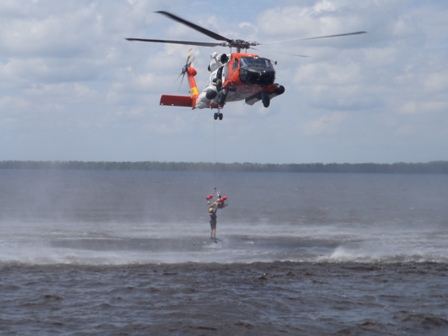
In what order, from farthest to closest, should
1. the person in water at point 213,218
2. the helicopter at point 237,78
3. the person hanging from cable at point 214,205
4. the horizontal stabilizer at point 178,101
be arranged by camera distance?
1. the person in water at point 213,218
2. the person hanging from cable at point 214,205
3. the horizontal stabilizer at point 178,101
4. the helicopter at point 237,78

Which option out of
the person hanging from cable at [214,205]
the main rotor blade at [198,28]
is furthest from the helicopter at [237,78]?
the person hanging from cable at [214,205]

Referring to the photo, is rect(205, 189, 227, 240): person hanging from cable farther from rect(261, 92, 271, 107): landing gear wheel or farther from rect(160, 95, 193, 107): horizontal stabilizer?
rect(261, 92, 271, 107): landing gear wheel

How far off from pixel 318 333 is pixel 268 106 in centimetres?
895

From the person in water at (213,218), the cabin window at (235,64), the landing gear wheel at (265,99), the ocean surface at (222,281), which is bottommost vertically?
the ocean surface at (222,281)

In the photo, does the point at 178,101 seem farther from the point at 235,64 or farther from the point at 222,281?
the point at 222,281

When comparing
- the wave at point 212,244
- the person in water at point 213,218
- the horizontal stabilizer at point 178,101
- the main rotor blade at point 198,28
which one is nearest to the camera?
the main rotor blade at point 198,28

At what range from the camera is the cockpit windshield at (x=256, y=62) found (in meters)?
25.3

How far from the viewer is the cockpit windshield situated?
82.9 feet

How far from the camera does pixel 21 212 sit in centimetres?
6184

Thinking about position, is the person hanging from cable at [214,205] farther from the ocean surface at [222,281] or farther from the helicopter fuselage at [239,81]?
the helicopter fuselage at [239,81]

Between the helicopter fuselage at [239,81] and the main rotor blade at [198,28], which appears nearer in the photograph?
the main rotor blade at [198,28]

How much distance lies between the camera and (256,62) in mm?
25391

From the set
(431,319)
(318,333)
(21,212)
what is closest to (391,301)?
(431,319)

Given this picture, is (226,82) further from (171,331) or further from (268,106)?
(171,331)
